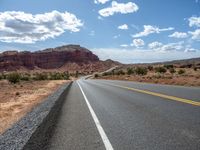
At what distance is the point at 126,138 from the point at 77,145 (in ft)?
3.75

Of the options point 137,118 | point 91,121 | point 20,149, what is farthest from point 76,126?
point 20,149

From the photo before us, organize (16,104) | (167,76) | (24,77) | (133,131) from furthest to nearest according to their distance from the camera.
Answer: (24,77) < (167,76) < (16,104) < (133,131)

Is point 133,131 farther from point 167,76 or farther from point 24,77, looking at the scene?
point 24,77

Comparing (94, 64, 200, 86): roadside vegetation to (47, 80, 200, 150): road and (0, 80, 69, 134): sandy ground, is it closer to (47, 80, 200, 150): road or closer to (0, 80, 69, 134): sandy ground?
(0, 80, 69, 134): sandy ground

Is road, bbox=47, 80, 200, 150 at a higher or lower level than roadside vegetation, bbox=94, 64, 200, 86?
higher

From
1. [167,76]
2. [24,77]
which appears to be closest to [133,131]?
[167,76]

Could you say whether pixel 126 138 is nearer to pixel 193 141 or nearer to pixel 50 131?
pixel 193 141

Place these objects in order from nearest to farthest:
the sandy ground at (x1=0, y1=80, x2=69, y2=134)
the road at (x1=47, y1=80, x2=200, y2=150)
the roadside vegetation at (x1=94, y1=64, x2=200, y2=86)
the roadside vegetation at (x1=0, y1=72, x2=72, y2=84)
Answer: the road at (x1=47, y1=80, x2=200, y2=150), the sandy ground at (x1=0, y1=80, x2=69, y2=134), the roadside vegetation at (x1=94, y1=64, x2=200, y2=86), the roadside vegetation at (x1=0, y1=72, x2=72, y2=84)

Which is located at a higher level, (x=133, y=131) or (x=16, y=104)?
(x=133, y=131)

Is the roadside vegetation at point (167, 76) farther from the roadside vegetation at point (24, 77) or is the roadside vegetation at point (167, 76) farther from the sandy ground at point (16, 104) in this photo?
the roadside vegetation at point (24, 77)

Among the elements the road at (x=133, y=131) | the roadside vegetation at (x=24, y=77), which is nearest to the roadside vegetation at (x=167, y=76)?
the road at (x=133, y=131)

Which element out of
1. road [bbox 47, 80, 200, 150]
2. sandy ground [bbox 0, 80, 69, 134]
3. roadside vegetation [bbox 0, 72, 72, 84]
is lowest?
roadside vegetation [bbox 0, 72, 72, 84]

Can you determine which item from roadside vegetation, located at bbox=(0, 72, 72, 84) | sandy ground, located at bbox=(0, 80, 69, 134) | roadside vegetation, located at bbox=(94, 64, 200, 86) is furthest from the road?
roadside vegetation, located at bbox=(0, 72, 72, 84)

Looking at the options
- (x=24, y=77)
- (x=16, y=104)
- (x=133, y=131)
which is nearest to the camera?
(x=133, y=131)
